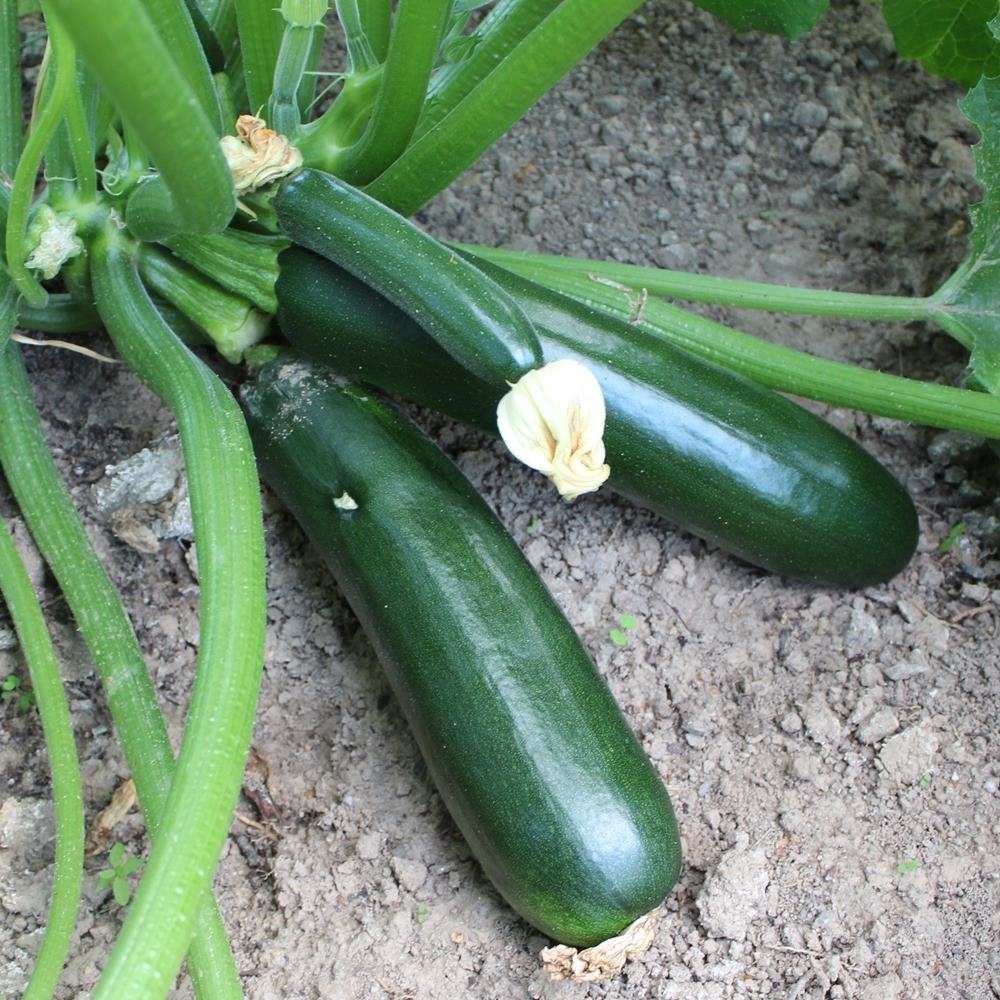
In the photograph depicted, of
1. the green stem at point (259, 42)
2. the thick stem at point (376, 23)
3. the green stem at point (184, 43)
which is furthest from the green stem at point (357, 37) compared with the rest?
the green stem at point (184, 43)

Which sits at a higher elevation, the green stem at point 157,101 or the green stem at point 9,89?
the green stem at point 157,101

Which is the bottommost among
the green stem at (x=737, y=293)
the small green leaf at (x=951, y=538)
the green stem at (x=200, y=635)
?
the small green leaf at (x=951, y=538)

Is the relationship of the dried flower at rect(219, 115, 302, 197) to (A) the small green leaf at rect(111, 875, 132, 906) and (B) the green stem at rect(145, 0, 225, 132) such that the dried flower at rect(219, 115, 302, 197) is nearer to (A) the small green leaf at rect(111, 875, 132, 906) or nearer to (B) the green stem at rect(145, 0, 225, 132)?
(B) the green stem at rect(145, 0, 225, 132)

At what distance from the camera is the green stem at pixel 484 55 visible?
75.8 inches

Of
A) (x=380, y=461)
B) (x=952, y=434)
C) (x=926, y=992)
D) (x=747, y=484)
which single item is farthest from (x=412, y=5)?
(x=926, y=992)

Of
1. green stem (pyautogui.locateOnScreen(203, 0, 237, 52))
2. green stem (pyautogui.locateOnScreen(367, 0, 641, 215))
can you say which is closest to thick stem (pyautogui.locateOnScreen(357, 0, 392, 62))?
green stem (pyautogui.locateOnScreen(367, 0, 641, 215))

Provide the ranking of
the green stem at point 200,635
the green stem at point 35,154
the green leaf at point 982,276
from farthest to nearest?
the green leaf at point 982,276, the green stem at point 35,154, the green stem at point 200,635

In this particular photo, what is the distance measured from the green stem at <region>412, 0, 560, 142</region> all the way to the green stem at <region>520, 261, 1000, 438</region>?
314 mm

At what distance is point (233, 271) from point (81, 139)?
0.32 m

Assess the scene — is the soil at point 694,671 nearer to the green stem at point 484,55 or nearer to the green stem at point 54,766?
the green stem at point 54,766

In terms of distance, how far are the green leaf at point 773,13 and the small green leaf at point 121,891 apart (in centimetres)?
191

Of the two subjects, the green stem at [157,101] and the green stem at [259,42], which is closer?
the green stem at [157,101]

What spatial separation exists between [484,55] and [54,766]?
4.36 ft

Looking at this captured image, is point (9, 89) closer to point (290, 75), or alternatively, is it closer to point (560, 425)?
point (290, 75)
